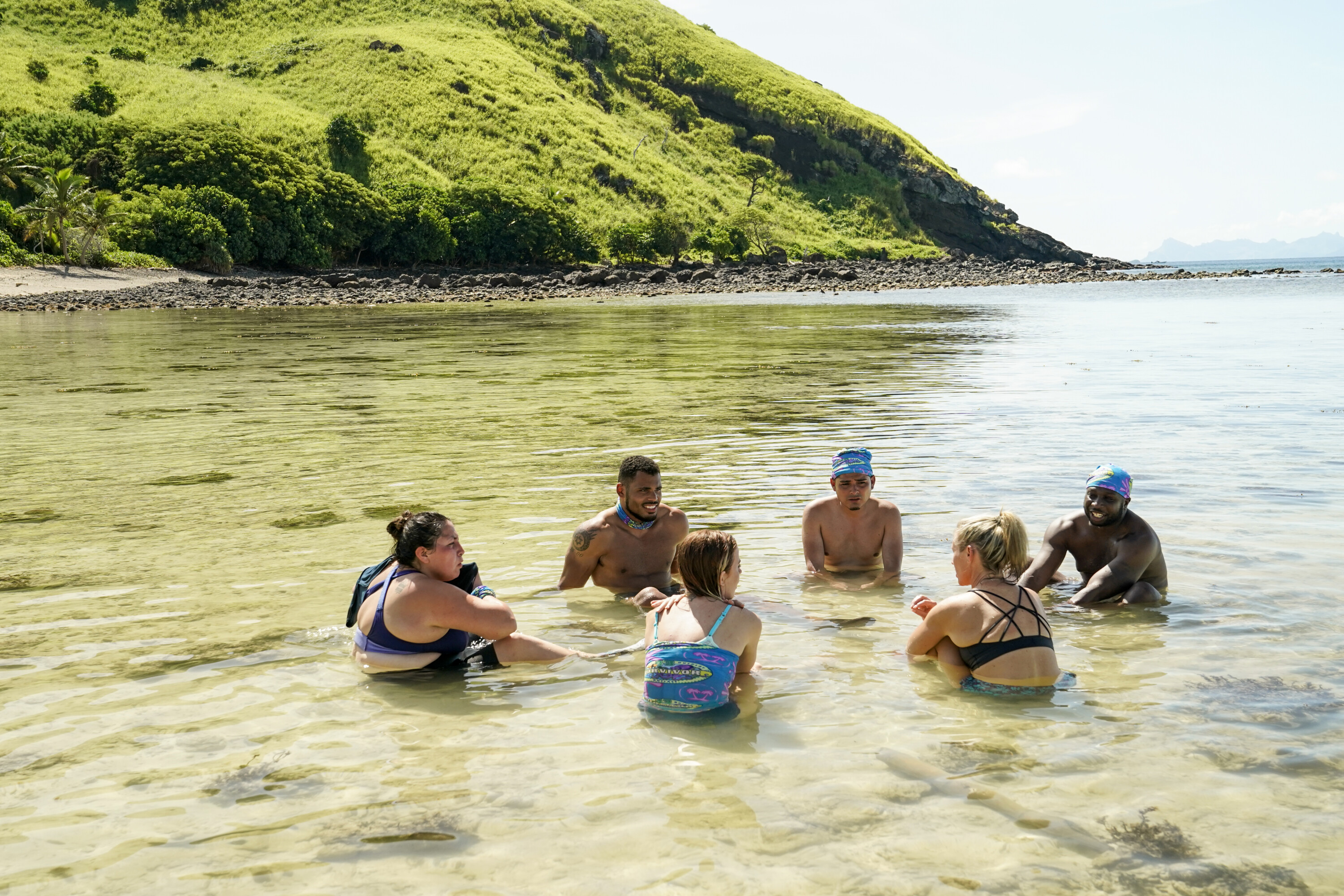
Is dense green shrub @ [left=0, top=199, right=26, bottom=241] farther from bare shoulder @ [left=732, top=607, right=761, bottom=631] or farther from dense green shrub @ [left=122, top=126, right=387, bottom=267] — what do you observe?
bare shoulder @ [left=732, top=607, right=761, bottom=631]

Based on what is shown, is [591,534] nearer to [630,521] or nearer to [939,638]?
[630,521]

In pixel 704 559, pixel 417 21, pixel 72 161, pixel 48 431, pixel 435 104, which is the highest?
pixel 417 21

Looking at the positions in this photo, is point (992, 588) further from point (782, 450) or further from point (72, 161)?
point (72, 161)

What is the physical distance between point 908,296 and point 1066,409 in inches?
2024

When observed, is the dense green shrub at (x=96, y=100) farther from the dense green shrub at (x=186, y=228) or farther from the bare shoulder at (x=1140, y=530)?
the bare shoulder at (x=1140, y=530)

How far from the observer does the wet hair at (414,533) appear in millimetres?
6191

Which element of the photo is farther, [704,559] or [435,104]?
[435,104]

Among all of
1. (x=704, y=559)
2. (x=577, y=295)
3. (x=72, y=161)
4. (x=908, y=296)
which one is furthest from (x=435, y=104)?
(x=704, y=559)

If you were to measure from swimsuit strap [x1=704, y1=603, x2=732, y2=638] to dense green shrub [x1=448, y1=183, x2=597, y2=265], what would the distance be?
8503cm

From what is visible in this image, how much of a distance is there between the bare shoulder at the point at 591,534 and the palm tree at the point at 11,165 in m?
74.4

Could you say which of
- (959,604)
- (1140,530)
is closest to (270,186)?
(1140,530)

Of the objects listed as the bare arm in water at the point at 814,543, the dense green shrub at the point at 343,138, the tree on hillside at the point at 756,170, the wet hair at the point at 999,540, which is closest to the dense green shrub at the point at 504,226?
the dense green shrub at the point at 343,138

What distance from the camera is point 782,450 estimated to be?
13.6 metres

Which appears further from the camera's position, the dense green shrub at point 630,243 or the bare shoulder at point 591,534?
the dense green shrub at point 630,243
